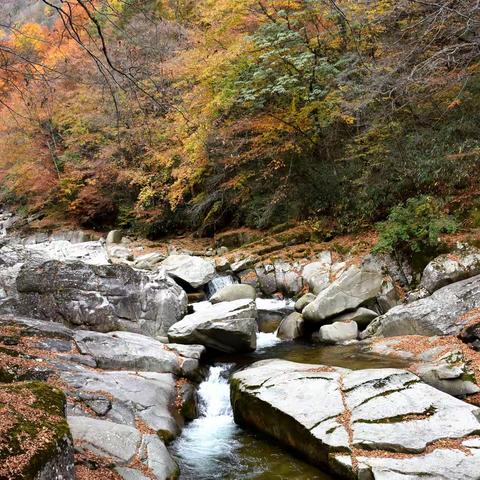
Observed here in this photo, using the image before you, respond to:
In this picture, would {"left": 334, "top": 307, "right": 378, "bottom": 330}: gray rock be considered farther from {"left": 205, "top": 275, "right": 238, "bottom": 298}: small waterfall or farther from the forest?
{"left": 205, "top": 275, "right": 238, "bottom": 298}: small waterfall

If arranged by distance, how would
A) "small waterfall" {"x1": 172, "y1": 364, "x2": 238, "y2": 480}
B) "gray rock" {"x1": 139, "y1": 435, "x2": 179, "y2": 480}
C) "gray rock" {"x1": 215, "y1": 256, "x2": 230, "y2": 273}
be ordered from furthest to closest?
1. "gray rock" {"x1": 215, "y1": 256, "x2": 230, "y2": 273}
2. "small waterfall" {"x1": 172, "y1": 364, "x2": 238, "y2": 480}
3. "gray rock" {"x1": 139, "y1": 435, "x2": 179, "y2": 480}

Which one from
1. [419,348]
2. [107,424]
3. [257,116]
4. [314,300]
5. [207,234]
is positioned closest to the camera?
[107,424]

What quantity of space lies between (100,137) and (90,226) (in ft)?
17.3

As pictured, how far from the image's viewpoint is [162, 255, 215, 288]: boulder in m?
13.2

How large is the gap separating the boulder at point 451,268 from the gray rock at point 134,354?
504 cm

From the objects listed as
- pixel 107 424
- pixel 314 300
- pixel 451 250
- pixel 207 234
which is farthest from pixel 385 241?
pixel 207 234

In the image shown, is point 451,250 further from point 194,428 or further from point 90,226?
point 90,226

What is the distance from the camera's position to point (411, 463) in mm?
4609

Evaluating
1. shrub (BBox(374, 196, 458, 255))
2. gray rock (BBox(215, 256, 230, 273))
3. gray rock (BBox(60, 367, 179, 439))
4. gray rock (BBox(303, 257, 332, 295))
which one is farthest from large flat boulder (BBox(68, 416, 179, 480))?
gray rock (BBox(215, 256, 230, 273))

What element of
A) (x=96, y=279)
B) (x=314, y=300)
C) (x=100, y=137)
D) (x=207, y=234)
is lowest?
(x=314, y=300)

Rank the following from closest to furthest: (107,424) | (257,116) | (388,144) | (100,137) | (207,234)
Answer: (107,424), (388,144), (257,116), (207,234), (100,137)

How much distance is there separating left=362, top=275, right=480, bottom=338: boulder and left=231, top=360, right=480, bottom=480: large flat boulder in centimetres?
253

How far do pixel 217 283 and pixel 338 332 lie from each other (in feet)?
16.5

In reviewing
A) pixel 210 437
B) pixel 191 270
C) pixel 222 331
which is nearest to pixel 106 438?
pixel 210 437
